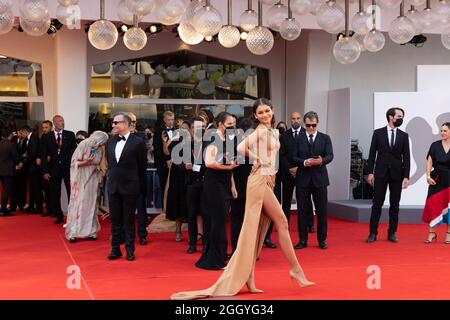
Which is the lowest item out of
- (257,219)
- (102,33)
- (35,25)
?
(257,219)

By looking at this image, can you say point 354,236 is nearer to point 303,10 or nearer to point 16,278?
point 303,10

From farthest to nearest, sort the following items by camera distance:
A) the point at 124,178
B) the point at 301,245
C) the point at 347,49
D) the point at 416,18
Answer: the point at 301,245
the point at 124,178
the point at 416,18
the point at 347,49

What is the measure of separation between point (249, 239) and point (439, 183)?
157 inches

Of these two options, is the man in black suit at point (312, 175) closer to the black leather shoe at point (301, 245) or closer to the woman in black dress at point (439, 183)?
the black leather shoe at point (301, 245)

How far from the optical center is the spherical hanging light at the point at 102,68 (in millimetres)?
14250

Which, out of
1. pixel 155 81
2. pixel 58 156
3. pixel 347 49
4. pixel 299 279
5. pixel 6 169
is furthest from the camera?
pixel 155 81

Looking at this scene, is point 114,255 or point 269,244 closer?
point 114,255

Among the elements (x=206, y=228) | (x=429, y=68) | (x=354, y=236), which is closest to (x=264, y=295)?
(x=206, y=228)

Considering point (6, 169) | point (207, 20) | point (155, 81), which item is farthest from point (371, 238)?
point (155, 81)

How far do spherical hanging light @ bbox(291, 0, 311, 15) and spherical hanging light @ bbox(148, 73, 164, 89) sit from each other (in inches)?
→ 320

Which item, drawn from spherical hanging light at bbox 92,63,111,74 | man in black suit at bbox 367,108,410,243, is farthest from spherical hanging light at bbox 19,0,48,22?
spherical hanging light at bbox 92,63,111,74

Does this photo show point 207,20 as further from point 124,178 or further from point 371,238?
point 371,238

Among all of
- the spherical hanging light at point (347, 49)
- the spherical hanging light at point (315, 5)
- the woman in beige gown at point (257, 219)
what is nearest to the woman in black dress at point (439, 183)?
the spherical hanging light at point (347, 49)

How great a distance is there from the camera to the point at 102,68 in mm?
14312
